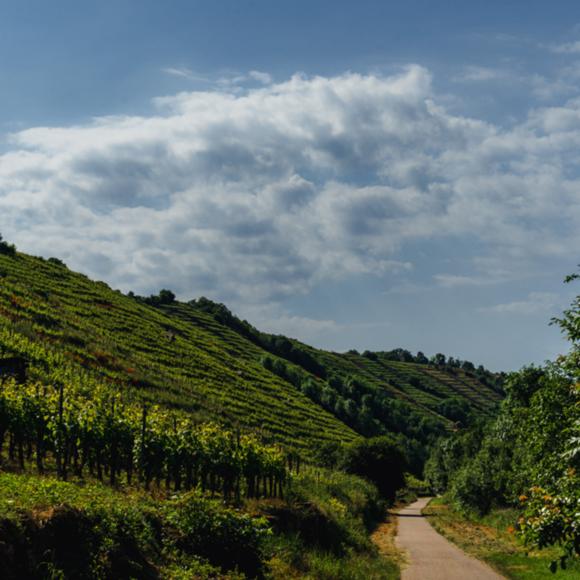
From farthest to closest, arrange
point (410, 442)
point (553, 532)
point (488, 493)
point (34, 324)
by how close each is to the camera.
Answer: point (410, 442) < point (34, 324) < point (488, 493) < point (553, 532)

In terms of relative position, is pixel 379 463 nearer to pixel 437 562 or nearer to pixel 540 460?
pixel 540 460

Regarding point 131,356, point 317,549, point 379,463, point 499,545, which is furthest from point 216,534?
point 131,356

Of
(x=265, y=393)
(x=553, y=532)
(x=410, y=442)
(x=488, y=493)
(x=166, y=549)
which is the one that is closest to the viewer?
(x=553, y=532)

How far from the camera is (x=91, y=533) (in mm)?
11398

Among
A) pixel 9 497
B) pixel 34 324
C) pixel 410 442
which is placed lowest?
pixel 410 442

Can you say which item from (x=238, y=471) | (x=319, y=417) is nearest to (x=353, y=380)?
(x=319, y=417)

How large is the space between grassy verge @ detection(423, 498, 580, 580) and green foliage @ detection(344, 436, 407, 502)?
9.08m

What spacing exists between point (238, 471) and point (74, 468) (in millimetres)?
5946

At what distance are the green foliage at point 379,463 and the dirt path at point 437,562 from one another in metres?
23.7

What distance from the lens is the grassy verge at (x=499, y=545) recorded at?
67.8ft

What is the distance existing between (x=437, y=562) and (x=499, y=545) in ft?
21.7

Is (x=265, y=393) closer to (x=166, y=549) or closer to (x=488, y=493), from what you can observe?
(x=488, y=493)

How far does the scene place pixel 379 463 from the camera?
58.2 meters

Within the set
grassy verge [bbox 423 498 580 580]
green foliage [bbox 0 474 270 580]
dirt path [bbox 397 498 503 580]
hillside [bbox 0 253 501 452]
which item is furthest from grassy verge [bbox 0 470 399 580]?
hillside [bbox 0 253 501 452]
